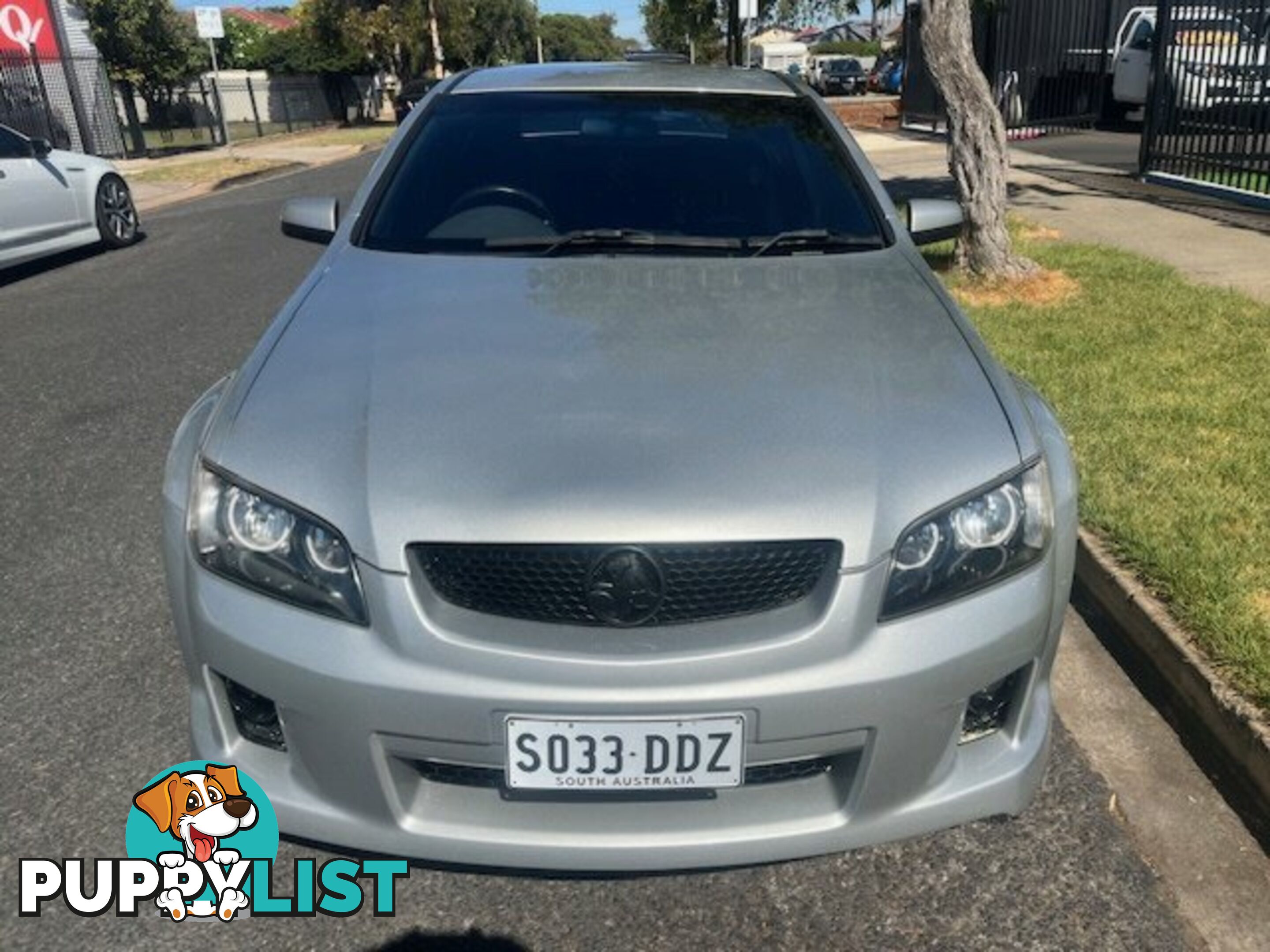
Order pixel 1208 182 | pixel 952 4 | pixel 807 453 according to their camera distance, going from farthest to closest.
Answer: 1. pixel 1208 182
2. pixel 952 4
3. pixel 807 453

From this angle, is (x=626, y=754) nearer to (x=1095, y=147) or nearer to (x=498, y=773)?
(x=498, y=773)

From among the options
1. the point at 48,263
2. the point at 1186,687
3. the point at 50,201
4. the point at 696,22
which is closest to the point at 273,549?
the point at 1186,687

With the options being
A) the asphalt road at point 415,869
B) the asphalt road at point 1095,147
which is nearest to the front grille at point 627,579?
the asphalt road at point 415,869

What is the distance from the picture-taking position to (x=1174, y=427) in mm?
4105

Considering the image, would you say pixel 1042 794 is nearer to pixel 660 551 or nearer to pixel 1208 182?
pixel 660 551

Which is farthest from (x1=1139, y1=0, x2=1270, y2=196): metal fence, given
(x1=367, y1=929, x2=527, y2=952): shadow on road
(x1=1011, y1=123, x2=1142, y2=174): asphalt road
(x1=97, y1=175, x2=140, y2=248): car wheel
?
(x1=97, y1=175, x2=140, y2=248): car wheel

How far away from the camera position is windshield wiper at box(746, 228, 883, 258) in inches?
113

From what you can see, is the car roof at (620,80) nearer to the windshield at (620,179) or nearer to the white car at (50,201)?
the windshield at (620,179)

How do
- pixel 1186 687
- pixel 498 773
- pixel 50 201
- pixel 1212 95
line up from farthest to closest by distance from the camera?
1. pixel 1212 95
2. pixel 50 201
3. pixel 1186 687
4. pixel 498 773

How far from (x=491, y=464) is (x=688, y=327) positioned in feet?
2.33

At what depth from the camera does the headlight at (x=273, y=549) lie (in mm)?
1806

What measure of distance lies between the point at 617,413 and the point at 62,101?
23.2 metres

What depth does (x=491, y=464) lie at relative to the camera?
1.83m

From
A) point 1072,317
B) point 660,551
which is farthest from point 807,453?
point 1072,317
